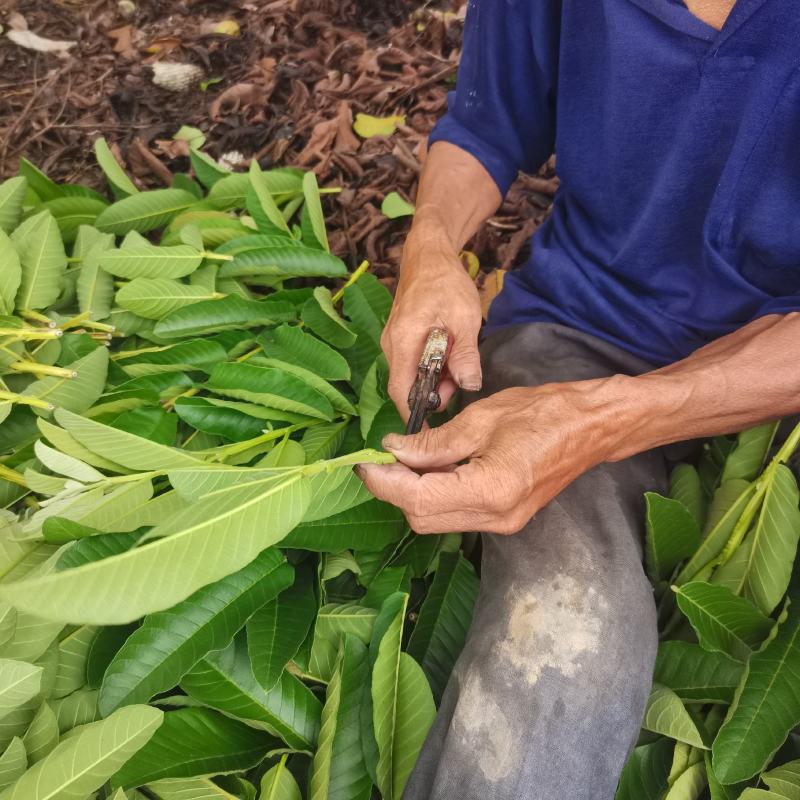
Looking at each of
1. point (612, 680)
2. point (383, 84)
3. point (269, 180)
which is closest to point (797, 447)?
point (612, 680)

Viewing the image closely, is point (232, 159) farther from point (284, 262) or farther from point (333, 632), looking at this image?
point (333, 632)

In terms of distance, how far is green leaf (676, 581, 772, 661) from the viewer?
85 centimetres

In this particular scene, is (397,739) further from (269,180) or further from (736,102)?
(269,180)

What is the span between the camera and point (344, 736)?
3.00ft

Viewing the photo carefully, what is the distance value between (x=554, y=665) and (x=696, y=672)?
8.7 inches

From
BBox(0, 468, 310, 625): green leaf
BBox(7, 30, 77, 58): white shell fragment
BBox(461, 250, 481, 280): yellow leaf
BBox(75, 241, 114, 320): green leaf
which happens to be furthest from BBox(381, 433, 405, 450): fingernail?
BBox(7, 30, 77, 58): white shell fragment

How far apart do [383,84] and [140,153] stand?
25.5 inches

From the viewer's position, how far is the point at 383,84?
6.26 ft

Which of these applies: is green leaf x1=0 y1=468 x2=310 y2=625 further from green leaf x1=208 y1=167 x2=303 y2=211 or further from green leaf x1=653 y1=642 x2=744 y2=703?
green leaf x1=208 y1=167 x2=303 y2=211

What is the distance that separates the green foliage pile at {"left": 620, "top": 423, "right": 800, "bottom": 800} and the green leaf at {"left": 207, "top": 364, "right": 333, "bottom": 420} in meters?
0.47

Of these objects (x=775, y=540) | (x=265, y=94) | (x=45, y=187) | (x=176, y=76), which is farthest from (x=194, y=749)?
(x=176, y=76)

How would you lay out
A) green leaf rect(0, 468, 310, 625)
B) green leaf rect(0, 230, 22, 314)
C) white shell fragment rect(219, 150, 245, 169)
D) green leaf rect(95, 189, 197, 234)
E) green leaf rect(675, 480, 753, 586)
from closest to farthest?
green leaf rect(0, 468, 310, 625) → green leaf rect(675, 480, 753, 586) → green leaf rect(0, 230, 22, 314) → green leaf rect(95, 189, 197, 234) → white shell fragment rect(219, 150, 245, 169)

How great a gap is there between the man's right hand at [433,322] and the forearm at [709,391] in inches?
7.0

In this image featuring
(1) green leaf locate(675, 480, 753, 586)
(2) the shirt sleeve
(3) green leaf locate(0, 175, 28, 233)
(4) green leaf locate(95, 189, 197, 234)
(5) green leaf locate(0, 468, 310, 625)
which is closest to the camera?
(5) green leaf locate(0, 468, 310, 625)
